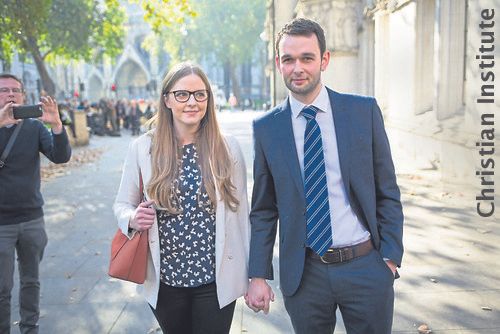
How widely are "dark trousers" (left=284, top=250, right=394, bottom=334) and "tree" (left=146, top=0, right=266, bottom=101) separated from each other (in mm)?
53546

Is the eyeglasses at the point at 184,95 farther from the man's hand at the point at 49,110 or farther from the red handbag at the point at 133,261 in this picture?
the man's hand at the point at 49,110

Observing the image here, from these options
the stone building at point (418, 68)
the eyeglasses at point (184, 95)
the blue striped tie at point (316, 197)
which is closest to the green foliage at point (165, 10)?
the stone building at point (418, 68)

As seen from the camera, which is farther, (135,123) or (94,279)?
(135,123)

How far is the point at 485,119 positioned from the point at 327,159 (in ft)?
22.1

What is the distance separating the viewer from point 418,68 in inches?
465

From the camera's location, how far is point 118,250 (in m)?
2.55

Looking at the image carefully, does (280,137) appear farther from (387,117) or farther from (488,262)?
(387,117)

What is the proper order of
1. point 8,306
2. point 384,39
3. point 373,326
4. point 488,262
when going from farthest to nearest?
point 384,39 → point 488,262 → point 8,306 → point 373,326

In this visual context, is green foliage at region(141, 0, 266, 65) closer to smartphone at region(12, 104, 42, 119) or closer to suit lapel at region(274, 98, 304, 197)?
smartphone at region(12, 104, 42, 119)

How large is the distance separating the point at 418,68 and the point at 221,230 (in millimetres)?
10480

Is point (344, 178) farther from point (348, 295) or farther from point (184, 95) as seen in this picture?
point (184, 95)

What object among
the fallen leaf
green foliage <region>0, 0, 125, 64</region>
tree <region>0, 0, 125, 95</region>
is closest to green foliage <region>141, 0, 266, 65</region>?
green foliage <region>0, 0, 125, 64</region>

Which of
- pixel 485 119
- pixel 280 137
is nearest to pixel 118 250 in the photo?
pixel 280 137

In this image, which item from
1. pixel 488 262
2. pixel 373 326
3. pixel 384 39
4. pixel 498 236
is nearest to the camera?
pixel 373 326
